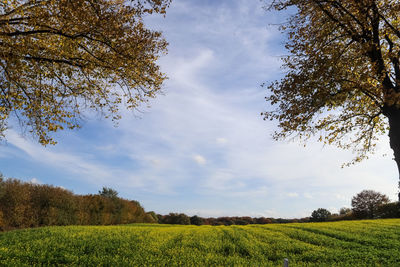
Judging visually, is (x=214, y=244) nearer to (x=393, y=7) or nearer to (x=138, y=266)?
(x=138, y=266)

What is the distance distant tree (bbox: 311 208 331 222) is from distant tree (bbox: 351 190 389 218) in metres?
4.36

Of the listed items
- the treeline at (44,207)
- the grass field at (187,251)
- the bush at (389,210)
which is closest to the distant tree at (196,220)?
the treeline at (44,207)

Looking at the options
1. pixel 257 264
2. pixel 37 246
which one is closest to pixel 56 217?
pixel 37 246

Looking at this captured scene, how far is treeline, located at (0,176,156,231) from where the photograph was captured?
22812 millimetres

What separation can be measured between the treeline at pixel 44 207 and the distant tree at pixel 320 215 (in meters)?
33.8

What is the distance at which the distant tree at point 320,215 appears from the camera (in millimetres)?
42688

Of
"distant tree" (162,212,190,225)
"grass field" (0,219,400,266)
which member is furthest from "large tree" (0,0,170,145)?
"distant tree" (162,212,190,225)

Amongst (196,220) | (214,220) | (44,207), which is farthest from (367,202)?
(44,207)

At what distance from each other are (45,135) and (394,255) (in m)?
19.2

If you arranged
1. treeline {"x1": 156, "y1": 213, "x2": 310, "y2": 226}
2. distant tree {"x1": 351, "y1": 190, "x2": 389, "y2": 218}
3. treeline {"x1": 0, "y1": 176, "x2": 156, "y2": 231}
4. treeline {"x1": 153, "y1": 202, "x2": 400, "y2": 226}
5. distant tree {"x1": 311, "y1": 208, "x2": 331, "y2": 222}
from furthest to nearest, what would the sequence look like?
treeline {"x1": 156, "y1": 213, "x2": 310, "y2": 226}, distant tree {"x1": 311, "y1": 208, "x2": 331, "y2": 222}, distant tree {"x1": 351, "y1": 190, "x2": 389, "y2": 218}, treeline {"x1": 153, "y1": 202, "x2": 400, "y2": 226}, treeline {"x1": 0, "y1": 176, "x2": 156, "y2": 231}

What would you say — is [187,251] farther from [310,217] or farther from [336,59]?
[310,217]

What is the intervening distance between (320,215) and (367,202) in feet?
25.6

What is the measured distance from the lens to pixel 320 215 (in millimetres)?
42781

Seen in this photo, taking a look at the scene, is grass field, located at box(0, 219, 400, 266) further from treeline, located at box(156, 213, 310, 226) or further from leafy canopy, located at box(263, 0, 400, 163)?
treeline, located at box(156, 213, 310, 226)
